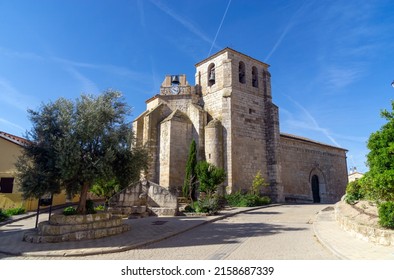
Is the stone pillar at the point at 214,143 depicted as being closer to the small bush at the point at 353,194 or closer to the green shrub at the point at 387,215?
the small bush at the point at 353,194

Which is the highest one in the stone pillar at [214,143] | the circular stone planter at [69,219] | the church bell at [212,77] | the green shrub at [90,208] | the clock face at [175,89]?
the church bell at [212,77]

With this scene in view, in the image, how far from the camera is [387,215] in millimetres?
6219

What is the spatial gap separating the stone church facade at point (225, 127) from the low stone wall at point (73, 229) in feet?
35.2

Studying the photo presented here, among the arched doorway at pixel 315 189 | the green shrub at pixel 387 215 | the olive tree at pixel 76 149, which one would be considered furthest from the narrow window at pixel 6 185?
the arched doorway at pixel 315 189

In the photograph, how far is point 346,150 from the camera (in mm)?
30469

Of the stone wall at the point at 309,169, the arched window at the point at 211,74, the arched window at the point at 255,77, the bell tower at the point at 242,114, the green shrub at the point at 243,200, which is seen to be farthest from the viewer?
the stone wall at the point at 309,169

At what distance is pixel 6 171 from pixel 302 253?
18.8 meters

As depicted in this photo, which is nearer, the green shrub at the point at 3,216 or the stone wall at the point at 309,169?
the green shrub at the point at 3,216

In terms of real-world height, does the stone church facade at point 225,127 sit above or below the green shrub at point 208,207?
above

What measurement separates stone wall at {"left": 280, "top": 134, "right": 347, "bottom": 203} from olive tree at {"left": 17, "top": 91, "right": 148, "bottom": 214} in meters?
17.6

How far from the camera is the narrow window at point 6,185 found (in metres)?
17.0

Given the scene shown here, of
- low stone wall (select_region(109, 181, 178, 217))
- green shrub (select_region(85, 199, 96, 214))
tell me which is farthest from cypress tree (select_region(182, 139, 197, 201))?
green shrub (select_region(85, 199, 96, 214))
